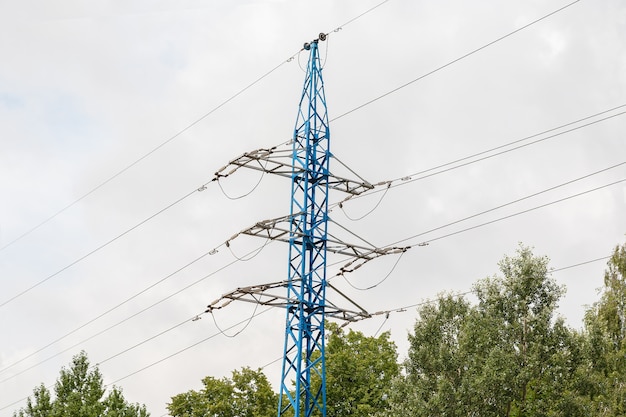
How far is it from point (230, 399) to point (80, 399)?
9.84 meters

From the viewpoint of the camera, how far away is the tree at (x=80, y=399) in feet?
164

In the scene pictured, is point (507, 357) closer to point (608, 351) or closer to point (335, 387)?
point (608, 351)

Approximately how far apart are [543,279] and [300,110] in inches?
494

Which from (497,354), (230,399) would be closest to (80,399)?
(230,399)

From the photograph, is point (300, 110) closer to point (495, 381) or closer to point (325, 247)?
point (325, 247)

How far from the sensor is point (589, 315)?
1483 inches

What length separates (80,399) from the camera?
50562 millimetres

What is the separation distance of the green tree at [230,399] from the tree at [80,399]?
5664mm

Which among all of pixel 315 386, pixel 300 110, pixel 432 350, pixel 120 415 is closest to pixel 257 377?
pixel 315 386

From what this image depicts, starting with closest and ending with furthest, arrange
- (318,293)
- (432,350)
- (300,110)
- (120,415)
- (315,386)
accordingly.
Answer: (318,293), (300,110), (432,350), (120,415), (315,386)

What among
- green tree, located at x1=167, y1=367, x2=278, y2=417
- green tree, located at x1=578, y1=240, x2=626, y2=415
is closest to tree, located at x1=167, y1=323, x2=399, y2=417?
green tree, located at x1=167, y1=367, x2=278, y2=417

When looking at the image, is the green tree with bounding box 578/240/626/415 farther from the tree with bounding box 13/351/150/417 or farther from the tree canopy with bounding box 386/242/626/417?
the tree with bounding box 13/351/150/417

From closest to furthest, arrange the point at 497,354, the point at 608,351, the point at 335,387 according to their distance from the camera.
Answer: the point at 497,354
the point at 608,351
the point at 335,387

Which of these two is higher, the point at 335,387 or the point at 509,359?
the point at 335,387
